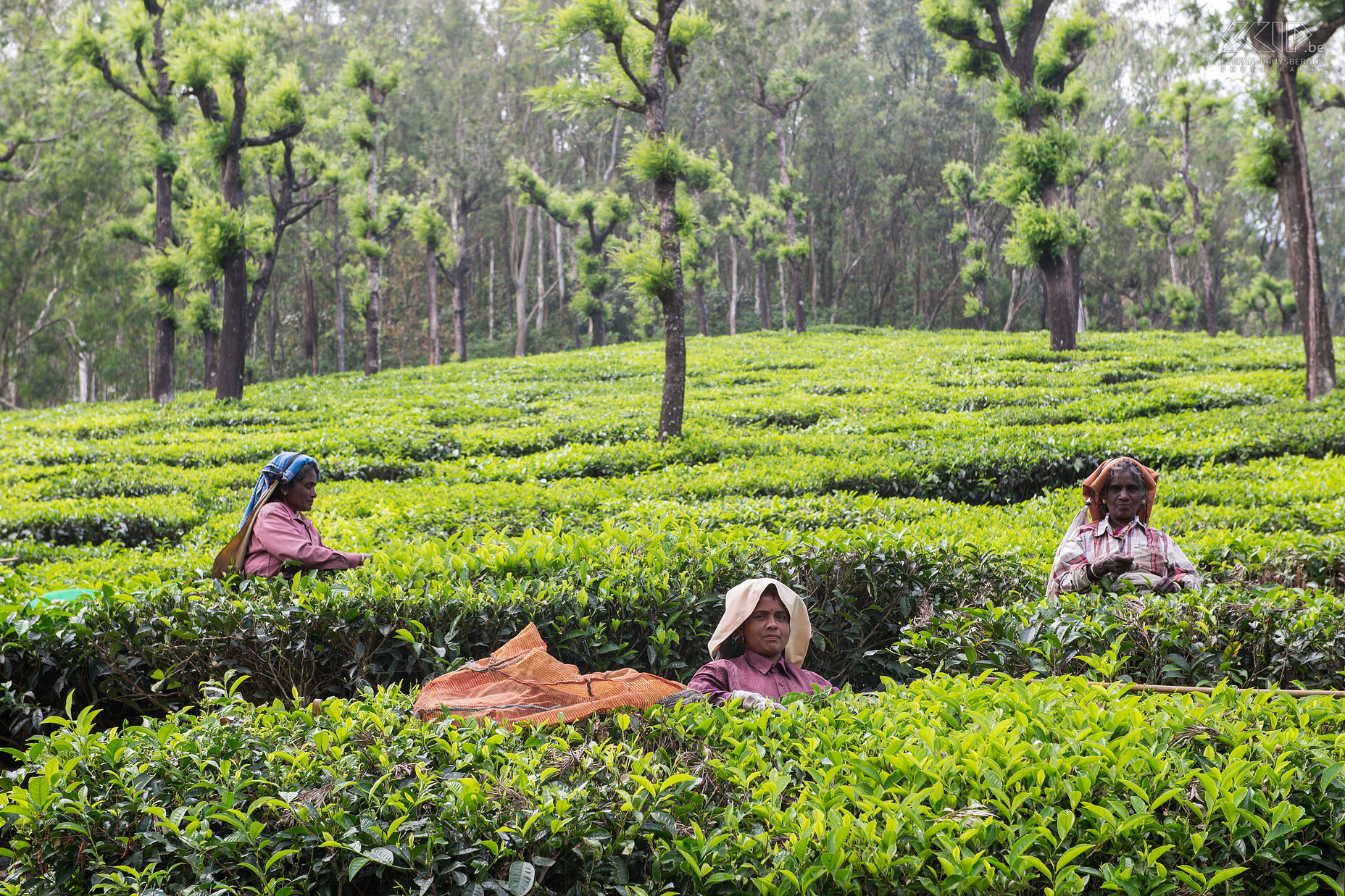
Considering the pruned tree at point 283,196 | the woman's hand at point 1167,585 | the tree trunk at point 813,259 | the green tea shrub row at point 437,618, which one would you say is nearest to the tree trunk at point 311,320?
the pruned tree at point 283,196

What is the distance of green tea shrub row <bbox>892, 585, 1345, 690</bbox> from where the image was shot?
435cm

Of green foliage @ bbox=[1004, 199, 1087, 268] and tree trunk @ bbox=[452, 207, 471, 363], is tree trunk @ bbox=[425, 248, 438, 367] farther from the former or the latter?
green foliage @ bbox=[1004, 199, 1087, 268]

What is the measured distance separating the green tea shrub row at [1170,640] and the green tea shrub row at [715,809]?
1.29m

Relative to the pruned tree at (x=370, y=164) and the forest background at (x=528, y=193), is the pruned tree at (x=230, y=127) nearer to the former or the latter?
the forest background at (x=528, y=193)

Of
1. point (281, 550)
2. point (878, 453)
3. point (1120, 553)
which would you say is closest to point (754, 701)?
point (1120, 553)

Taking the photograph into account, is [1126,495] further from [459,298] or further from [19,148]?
[459,298]

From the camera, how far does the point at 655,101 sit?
12859 mm

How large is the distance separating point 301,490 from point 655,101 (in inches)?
350

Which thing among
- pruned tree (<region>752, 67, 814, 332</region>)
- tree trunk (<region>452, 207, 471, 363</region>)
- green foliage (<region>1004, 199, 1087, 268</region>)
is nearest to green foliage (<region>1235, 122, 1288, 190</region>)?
green foliage (<region>1004, 199, 1087, 268</region>)

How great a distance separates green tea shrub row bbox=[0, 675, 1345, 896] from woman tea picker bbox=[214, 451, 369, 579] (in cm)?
267

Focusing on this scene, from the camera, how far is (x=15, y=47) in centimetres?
3158

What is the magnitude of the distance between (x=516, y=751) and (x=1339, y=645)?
4010mm

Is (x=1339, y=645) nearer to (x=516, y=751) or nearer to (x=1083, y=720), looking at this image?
(x=1083, y=720)

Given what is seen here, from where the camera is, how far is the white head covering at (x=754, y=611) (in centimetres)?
423
